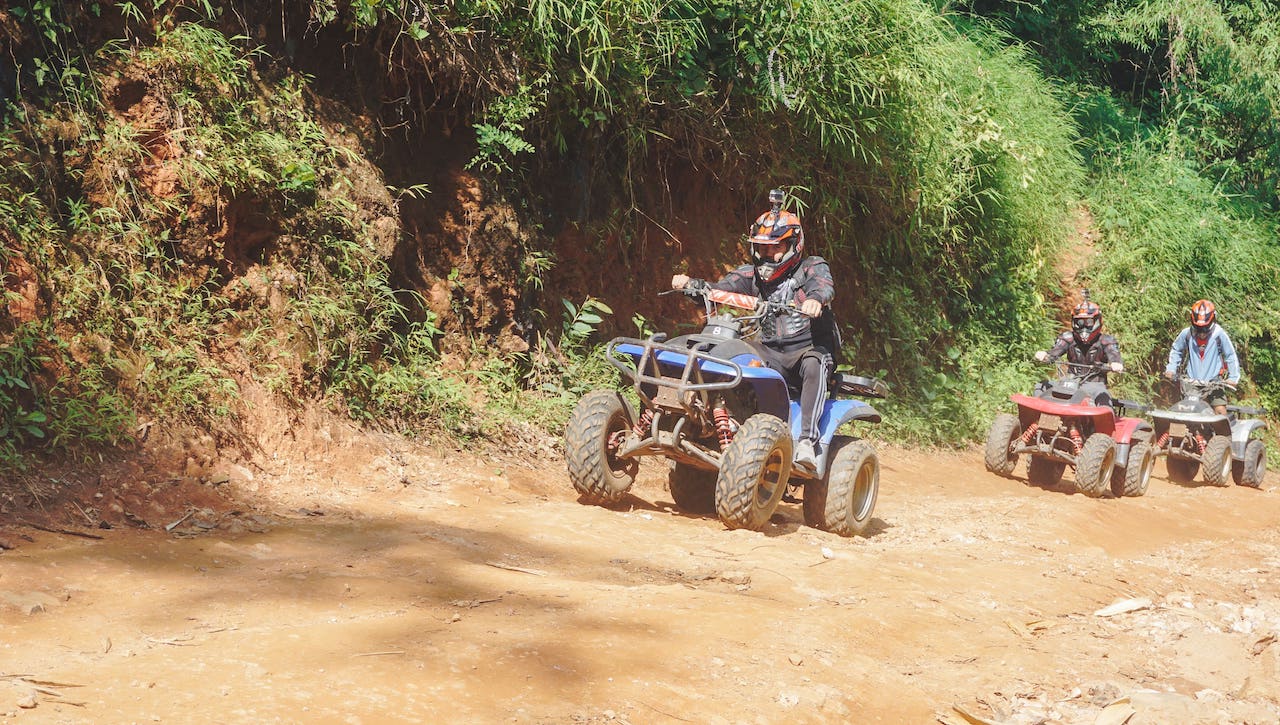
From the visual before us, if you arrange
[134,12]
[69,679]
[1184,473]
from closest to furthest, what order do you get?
[69,679], [134,12], [1184,473]

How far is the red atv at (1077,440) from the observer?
1025 cm

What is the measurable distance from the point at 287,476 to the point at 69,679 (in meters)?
3.25

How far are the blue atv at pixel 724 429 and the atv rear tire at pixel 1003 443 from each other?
13.6ft

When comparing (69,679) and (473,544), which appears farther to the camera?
(473,544)

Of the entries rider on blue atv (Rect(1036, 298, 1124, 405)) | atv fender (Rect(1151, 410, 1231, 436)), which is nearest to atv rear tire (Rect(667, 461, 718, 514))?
rider on blue atv (Rect(1036, 298, 1124, 405))

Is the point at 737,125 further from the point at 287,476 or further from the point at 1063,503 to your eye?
the point at 287,476

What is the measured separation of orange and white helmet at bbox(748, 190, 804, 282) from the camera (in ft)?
23.5

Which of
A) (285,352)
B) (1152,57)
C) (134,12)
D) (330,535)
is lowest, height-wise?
(330,535)

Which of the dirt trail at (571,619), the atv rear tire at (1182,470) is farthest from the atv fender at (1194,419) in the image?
the dirt trail at (571,619)

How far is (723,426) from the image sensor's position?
654 centimetres

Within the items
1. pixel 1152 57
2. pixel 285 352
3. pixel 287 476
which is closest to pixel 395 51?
pixel 285 352

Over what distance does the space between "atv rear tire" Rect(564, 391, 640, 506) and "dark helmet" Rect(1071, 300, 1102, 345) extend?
22.9 ft

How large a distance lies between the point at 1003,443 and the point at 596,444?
5931 millimetres

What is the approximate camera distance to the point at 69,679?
3.12m
